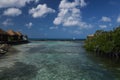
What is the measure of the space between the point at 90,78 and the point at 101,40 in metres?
22.2

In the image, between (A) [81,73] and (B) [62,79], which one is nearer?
(B) [62,79]

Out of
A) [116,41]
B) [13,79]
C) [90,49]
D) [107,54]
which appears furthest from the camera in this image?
[90,49]

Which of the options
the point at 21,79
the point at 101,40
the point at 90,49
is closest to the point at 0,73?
the point at 21,79

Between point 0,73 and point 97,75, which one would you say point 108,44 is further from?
point 0,73

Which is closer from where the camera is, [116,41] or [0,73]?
[0,73]

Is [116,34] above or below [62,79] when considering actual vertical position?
above

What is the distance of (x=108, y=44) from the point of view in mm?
36219

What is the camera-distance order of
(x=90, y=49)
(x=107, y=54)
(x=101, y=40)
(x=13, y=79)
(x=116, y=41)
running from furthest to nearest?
(x=90, y=49), (x=101, y=40), (x=107, y=54), (x=116, y=41), (x=13, y=79)

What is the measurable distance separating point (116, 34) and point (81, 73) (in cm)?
1589

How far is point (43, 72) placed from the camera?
2194cm

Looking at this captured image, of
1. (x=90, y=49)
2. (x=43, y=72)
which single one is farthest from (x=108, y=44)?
(x=43, y=72)

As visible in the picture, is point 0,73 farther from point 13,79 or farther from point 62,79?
point 62,79

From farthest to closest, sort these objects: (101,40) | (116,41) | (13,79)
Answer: (101,40) < (116,41) < (13,79)

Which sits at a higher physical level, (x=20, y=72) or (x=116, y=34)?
(x=116, y=34)
